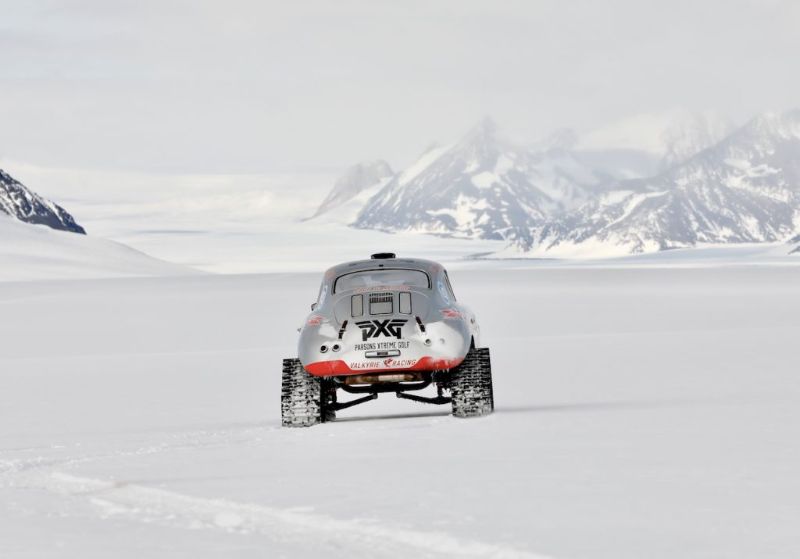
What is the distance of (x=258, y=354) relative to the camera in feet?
91.7

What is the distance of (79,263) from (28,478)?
15242cm

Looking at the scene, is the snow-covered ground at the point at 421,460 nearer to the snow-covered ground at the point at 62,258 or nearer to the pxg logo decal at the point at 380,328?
the pxg logo decal at the point at 380,328

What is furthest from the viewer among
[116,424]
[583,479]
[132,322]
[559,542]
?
[132,322]

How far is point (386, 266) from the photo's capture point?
1630 centimetres

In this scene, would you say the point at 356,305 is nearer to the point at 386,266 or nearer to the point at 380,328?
the point at 380,328

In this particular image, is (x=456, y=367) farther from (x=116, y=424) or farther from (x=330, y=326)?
(x=116, y=424)

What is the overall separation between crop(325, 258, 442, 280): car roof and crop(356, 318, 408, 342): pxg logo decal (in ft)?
5.17

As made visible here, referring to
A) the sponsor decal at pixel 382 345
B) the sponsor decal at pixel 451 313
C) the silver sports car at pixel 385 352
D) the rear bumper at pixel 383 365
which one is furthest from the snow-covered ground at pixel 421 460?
the sponsor decal at pixel 451 313

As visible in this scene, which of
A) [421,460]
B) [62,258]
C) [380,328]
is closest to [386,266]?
[380,328]

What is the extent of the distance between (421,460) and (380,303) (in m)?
3.99

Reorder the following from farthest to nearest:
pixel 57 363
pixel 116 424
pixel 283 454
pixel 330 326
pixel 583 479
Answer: pixel 57 363 → pixel 116 424 → pixel 330 326 → pixel 283 454 → pixel 583 479

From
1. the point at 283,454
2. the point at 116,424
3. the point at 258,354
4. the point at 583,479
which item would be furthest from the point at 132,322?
the point at 583,479

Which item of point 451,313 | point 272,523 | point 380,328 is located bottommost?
point 272,523

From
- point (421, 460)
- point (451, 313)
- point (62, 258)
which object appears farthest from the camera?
point (62, 258)
